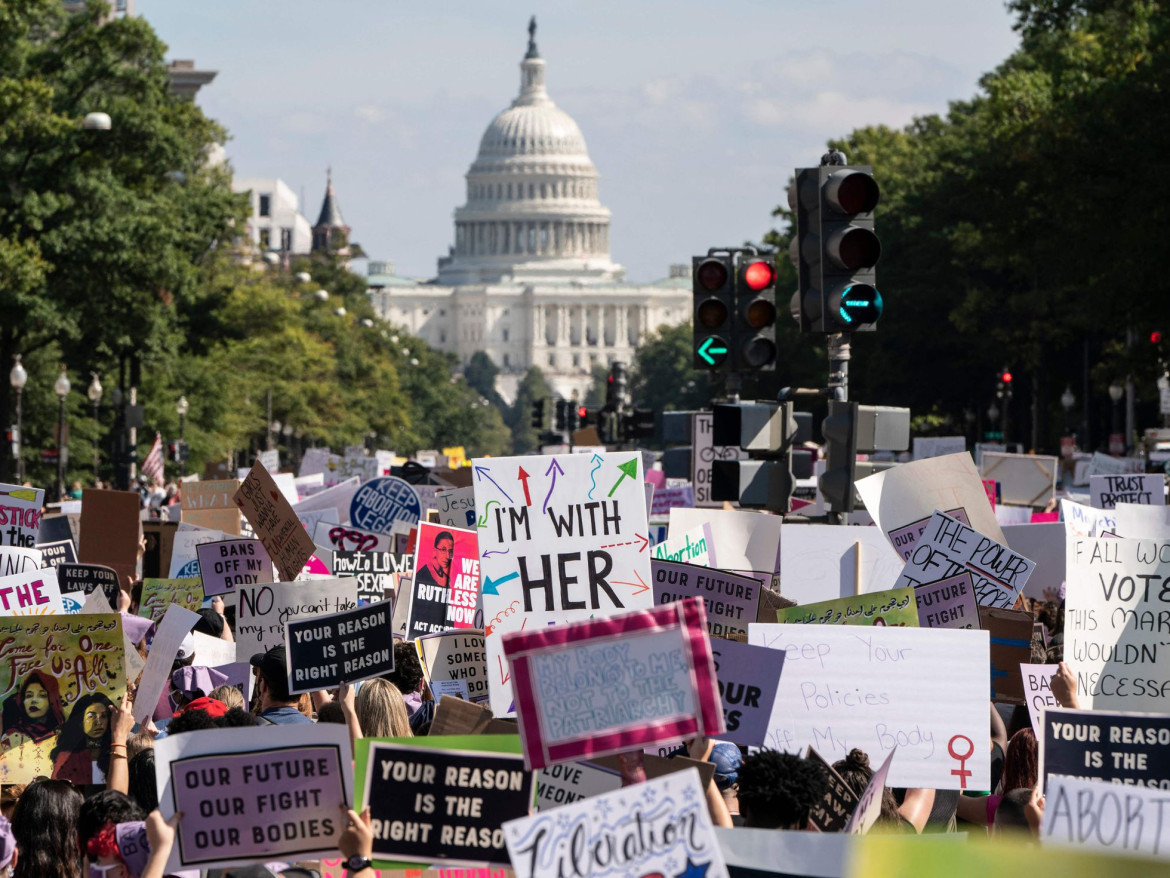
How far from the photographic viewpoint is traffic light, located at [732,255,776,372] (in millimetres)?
14352

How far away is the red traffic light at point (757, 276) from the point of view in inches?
565

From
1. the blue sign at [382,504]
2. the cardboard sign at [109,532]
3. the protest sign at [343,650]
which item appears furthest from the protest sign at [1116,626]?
the blue sign at [382,504]

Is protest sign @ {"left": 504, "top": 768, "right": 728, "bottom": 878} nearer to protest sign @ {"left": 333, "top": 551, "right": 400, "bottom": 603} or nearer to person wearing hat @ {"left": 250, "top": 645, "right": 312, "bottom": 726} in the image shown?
person wearing hat @ {"left": 250, "top": 645, "right": 312, "bottom": 726}

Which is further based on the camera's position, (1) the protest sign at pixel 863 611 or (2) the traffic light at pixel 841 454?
(2) the traffic light at pixel 841 454

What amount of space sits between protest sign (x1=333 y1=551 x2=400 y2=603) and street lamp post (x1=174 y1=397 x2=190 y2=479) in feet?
123

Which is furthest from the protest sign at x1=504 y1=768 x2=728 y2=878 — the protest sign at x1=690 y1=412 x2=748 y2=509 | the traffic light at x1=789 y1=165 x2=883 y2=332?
the protest sign at x1=690 y1=412 x2=748 y2=509

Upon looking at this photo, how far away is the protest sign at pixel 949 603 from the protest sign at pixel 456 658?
187cm

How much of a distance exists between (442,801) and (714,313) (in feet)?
30.6

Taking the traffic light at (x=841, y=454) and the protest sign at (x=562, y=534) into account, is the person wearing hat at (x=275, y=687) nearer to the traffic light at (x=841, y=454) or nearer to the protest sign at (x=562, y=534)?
the protest sign at (x=562, y=534)

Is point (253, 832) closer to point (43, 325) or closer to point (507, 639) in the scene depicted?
point (507, 639)

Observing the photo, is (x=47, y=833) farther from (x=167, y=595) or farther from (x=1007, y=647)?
(x=167, y=595)

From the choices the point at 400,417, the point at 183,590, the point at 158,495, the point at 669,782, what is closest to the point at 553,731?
the point at 669,782

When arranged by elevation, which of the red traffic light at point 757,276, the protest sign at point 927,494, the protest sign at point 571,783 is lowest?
the protest sign at point 571,783

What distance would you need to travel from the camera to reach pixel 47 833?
20.3 feet
